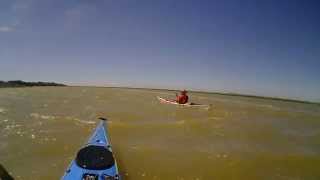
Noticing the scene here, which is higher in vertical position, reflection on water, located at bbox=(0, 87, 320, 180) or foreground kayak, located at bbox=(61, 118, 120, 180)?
foreground kayak, located at bbox=(61, 118, 120, 180)

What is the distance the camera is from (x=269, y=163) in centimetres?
1126

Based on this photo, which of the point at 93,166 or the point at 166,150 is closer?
the point at 93,166

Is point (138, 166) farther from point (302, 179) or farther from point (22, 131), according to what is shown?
point (22, 131)

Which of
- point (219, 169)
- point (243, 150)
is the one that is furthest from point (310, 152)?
point (219, 169)

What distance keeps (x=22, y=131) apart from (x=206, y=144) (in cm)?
894

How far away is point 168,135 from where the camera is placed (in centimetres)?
1528

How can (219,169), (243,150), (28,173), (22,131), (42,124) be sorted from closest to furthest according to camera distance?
(28,173), (219,169), (243,150), (22,131), (42,124)

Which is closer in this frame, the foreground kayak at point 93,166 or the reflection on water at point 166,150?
the foreground kayak at point 93,166

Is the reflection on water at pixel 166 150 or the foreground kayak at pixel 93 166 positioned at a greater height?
the foreground kayak at pixel 93 166

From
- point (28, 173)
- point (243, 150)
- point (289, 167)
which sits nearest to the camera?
point (28, 173)

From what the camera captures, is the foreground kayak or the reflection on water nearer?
the foreground kayak

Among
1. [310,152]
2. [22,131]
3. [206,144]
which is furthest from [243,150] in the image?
[22,131]

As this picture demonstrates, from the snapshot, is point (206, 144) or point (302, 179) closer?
point (302, 179)

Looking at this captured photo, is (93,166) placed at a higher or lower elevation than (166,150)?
higher
